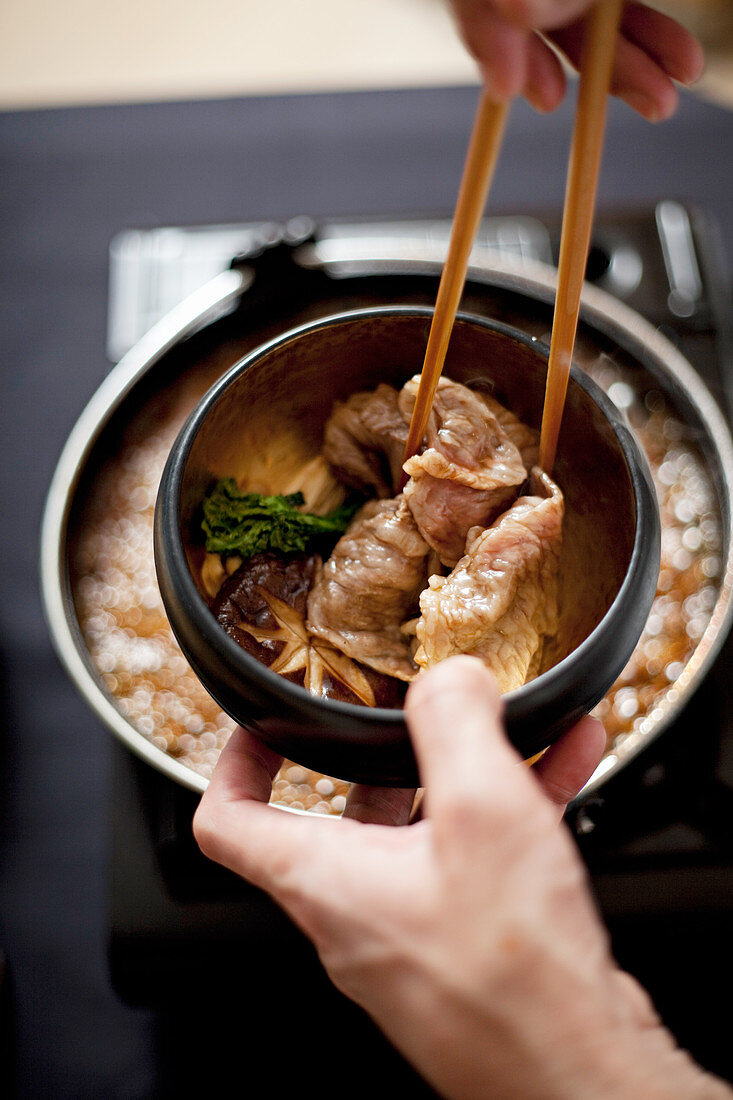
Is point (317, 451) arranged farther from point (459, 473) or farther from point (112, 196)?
point (112, 196)

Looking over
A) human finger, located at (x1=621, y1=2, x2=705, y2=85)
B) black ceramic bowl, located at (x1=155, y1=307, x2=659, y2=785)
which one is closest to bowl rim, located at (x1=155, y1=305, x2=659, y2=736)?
black ceramic bowl, located at (x1=155, y1=307, x2=659, y2=785)

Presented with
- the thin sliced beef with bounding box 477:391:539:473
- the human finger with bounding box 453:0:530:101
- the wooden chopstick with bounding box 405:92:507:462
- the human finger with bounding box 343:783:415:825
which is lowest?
the human finger with bounding box 343:783:415:825

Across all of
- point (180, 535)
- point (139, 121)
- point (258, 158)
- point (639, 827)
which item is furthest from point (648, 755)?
point (139, 121)

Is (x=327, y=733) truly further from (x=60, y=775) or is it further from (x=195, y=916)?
(x=60, y=775)

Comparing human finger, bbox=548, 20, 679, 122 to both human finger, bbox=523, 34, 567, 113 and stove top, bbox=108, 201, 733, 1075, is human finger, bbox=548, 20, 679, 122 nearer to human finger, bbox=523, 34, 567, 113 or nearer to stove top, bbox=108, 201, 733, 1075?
human finger, bbox=523, 34, 567, 113

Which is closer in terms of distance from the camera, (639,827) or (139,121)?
(639,827)

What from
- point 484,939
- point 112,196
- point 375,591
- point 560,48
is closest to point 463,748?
point 484,939
